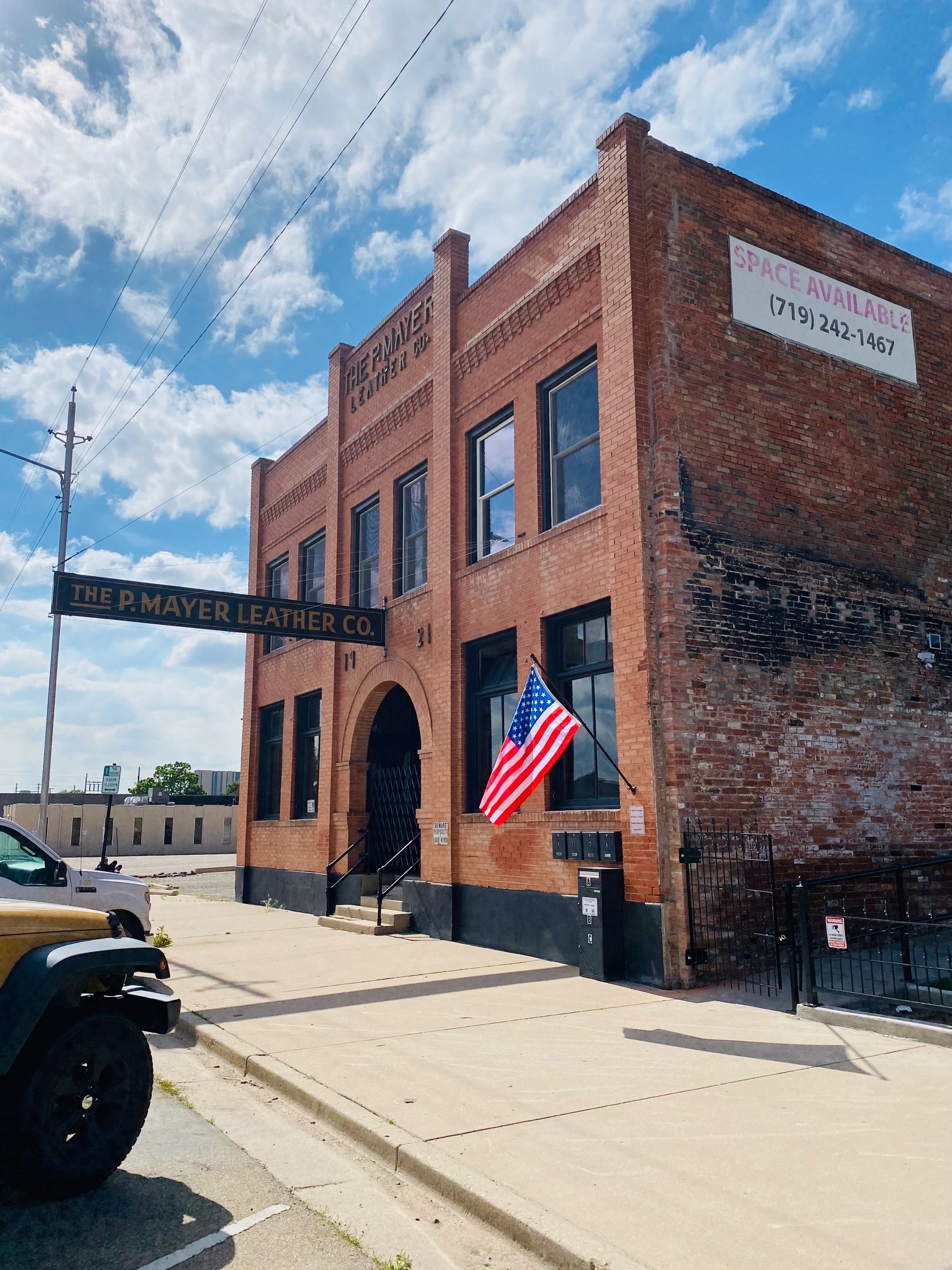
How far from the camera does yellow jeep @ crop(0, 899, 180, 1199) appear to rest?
178 inches

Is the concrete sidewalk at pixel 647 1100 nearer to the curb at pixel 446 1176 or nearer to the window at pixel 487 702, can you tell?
the curb at pixel 446 1176

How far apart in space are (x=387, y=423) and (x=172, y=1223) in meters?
14.3

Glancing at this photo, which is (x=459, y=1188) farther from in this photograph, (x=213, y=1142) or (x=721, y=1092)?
(x=721, y=1092)

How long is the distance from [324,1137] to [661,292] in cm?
930

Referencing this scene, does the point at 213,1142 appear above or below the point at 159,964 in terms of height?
below

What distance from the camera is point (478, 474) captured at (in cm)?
1478

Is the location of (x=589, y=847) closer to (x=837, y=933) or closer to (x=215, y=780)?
(x=837, y=933)

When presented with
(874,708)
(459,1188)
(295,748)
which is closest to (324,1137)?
(459,1188)

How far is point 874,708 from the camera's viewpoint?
12.1m

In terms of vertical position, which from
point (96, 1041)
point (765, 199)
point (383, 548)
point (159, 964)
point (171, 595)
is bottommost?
point (96, 1041)

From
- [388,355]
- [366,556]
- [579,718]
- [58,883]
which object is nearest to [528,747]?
[579,718]

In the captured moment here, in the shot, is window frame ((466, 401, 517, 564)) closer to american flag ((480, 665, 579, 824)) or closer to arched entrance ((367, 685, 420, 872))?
american flag ((480, 665, 579, 824))

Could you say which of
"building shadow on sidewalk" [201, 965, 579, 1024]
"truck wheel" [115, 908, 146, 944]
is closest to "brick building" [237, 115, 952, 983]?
"building shadow on sidewalk" [201, 965, 579, 1024]

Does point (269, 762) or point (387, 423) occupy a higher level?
point (387, 423)
